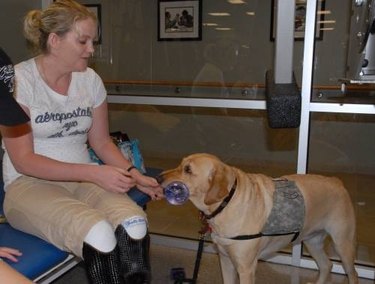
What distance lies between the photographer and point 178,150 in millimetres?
4430

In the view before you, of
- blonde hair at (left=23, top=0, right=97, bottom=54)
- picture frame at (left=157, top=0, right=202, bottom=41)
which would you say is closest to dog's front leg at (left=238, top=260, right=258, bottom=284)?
blonde hair at (left=23, top=0, right=97, bottom=54)

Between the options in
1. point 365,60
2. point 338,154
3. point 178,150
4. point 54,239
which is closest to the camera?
point 365,60

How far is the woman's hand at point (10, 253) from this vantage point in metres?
1.31

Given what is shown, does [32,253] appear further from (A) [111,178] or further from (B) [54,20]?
(B) [54,20]

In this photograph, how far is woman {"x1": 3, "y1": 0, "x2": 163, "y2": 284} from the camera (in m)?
1.39

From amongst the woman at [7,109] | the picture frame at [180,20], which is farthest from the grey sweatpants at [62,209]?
the picture frame at [180,20]

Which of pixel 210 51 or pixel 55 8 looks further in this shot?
pixel 210 51

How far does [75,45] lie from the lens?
1.66m

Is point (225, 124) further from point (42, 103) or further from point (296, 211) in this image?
point (42, 103)

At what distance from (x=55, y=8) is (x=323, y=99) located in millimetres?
1438

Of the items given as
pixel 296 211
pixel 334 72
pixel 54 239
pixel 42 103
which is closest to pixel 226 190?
→ pixel 296 211

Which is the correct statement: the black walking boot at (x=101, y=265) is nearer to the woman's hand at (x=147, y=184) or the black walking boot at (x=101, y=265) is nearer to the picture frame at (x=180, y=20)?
the woman's hand at (x=147, y=184)

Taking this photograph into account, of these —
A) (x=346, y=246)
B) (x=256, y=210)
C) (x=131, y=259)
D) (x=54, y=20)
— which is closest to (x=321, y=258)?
(x=346, y=246)

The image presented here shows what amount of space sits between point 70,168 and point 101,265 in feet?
1.18
